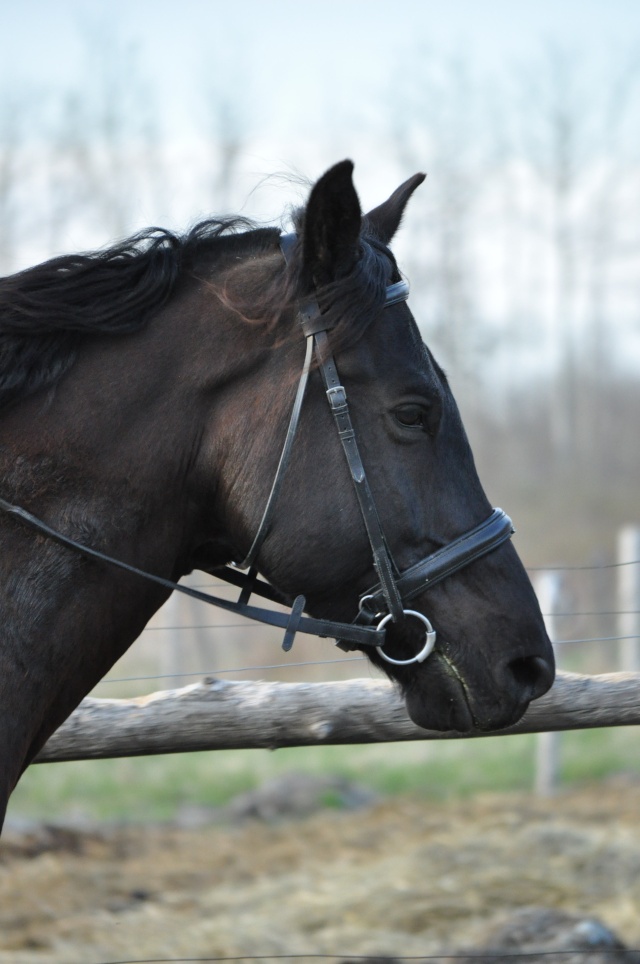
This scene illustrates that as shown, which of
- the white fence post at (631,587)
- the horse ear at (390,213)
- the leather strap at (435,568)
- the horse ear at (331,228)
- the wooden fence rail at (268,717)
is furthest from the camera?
the white fence post at (631,587)

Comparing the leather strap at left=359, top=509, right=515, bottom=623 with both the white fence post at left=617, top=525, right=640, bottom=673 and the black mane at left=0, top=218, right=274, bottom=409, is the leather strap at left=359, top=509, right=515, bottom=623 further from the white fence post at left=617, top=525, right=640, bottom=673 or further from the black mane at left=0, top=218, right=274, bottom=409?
the white fence post at left=617, top=525, right=640, bottom=673

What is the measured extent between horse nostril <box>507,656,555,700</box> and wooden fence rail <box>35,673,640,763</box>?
1.07 m

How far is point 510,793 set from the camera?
7.19m

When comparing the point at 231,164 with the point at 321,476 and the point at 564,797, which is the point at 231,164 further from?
the point at 321,476

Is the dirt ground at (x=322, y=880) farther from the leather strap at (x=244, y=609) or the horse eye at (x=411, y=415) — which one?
the horse eye at (x=411, y=415)

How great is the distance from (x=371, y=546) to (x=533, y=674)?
1.62 ft

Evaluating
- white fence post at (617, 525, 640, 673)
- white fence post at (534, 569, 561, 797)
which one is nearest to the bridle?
white fence post at (534, 569, 561, 797)

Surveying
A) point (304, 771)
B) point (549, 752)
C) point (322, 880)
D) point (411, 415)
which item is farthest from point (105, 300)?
point (304, 771)

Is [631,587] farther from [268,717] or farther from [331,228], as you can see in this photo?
[331,228]

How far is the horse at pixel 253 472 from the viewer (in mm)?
1930

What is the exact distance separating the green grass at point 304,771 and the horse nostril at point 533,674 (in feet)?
18.4

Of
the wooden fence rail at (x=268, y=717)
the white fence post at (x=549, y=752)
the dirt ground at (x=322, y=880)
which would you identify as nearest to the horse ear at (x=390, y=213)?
the wooden fence rail at (x=268, y=717)

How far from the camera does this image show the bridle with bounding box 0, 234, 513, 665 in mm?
1953

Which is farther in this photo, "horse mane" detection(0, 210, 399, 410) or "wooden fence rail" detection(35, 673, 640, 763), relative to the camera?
"wooden fence rail" detection(35, 673, 640, 763)
